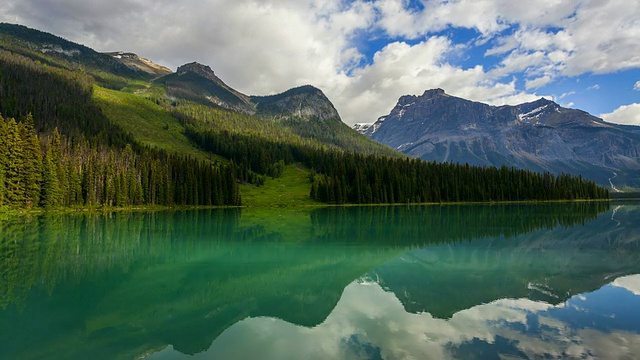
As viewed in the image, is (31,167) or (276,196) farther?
(276,196)

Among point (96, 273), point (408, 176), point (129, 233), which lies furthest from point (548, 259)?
point (408, 176)

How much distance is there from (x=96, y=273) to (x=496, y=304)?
29.3 m

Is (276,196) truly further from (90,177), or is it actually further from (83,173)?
(83,173)

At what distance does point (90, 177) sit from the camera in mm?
114188

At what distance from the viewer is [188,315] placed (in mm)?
20078

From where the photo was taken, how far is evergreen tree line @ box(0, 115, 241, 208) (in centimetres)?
9481

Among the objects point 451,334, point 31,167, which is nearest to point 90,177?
point 31,167

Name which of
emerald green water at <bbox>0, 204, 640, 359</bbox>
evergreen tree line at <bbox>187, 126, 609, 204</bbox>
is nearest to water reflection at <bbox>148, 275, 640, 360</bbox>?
emerald green water at <bbox>0, 204, 640, 359</bbox>

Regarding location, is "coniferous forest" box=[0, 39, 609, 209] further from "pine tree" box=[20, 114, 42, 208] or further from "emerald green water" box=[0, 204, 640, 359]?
"emerald green water" box=[0, 204, 640, 359]

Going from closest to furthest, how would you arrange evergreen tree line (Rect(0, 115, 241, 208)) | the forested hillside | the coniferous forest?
evergreen tree line (Rect(0, 115, 241, 208)) → the forested hillside → the coniferous forest

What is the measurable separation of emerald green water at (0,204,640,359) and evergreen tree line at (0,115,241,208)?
222 ft

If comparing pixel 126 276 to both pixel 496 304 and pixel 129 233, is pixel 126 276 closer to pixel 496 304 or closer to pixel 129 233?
pixel 496 304

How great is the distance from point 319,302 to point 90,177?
117m

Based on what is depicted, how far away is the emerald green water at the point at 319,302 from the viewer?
15734 mm
